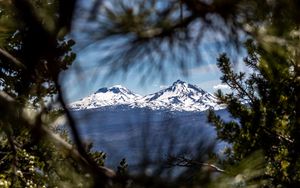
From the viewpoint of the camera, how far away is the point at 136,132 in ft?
8.08

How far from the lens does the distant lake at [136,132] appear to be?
2354 mm

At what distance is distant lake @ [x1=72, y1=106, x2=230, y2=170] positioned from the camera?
2.35 meters

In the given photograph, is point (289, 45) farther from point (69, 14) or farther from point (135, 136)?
point (69, 14)

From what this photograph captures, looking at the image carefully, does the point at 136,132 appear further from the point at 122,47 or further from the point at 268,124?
the point at 268,124

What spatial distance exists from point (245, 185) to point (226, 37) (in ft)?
2.93

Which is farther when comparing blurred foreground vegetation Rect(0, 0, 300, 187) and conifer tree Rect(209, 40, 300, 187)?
conifer tree Rect(209, 40, 300, 187)

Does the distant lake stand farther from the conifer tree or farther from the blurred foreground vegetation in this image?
the conifer tree

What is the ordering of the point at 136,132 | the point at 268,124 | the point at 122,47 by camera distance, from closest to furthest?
the point at 136,132 < the point at 122,47 < the point at 268,124

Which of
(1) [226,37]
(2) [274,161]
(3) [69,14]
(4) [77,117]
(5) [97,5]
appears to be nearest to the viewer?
(3) [69,14]

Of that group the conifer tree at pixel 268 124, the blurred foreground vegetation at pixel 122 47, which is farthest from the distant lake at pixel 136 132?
the conifer tree at pixel 268 124

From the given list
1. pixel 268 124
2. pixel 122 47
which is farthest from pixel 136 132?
pixel 268 124

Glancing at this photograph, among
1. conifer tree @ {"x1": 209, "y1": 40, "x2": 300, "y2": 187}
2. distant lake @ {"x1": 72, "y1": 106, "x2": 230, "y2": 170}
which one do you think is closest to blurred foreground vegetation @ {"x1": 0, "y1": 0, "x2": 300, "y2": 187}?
distant lake @ {"x1": 72, "y1": 106, "x2": 230, "y2": 170}

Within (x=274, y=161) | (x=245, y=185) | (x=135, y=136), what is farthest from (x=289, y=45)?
(x=274, y=161)

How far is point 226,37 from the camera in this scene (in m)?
3.07
